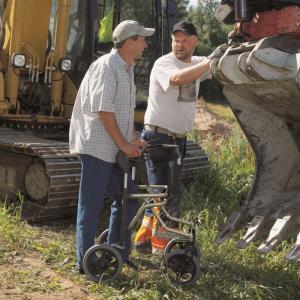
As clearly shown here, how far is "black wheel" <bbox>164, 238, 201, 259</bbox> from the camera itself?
4230 millimetres

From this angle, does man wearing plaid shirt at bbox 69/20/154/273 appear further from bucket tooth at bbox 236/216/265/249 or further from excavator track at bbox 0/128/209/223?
excavator track at bbox 0/128/209/223

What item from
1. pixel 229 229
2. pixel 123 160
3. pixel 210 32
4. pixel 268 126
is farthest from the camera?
pixel 210 32

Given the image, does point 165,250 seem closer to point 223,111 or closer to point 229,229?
point 229,229

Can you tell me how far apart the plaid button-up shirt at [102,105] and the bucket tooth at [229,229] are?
884mm

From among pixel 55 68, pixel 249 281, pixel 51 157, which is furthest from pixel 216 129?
pixel 249 281

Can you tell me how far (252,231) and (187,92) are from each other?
1.53m

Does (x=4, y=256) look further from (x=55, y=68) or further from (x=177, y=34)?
(x=55, y=68)

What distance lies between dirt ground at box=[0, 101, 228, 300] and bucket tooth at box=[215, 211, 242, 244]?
901mm

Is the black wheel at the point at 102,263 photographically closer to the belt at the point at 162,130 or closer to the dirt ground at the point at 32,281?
the dirt ground at the point at 32,281

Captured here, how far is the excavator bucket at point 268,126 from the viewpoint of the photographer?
135 inches

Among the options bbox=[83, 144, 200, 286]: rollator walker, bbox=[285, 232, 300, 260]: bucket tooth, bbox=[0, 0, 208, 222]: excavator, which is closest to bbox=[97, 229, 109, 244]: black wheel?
bbox=[83, 144, 200, 286]: rollator walker

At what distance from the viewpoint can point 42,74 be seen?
6758mm

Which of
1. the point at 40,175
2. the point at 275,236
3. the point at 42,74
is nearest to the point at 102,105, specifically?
the point at 275,236

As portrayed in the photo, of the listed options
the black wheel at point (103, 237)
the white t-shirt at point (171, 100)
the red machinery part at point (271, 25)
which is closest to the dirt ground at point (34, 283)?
the black wheel at point (103, 237)
